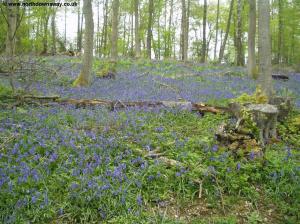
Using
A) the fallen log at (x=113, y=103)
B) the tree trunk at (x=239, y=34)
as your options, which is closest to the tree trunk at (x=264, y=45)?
the fallen log at (x=113, y=103)

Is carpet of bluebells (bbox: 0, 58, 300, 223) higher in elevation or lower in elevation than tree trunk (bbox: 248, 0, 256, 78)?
lower

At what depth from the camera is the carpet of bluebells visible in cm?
447

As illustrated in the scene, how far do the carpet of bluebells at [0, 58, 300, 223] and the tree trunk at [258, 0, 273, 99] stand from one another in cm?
185

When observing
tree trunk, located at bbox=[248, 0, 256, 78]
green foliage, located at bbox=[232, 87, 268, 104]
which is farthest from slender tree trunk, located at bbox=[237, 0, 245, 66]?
green foliage, located at bbox=[232, 87, 268, 104]

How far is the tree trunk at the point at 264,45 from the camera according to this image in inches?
334

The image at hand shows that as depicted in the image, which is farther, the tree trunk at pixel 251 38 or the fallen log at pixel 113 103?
the tree trunk at pixel 251 38

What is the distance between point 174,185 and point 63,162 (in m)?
1.95

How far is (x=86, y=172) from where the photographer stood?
→ 5.04 metres

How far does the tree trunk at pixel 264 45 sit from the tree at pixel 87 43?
6.42 metres

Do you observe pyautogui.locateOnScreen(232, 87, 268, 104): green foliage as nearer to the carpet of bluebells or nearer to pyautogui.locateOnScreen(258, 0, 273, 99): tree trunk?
pyautogui.locateOnScreen(258, 0, 273, 99): tree trunk

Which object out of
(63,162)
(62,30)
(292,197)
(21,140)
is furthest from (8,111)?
(62,30)

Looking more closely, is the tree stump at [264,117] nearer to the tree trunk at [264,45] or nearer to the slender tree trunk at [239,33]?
the tree trunk at [264,45]

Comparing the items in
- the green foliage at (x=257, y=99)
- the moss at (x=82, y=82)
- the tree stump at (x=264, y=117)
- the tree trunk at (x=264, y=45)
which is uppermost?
the tree trunk at (x=264, y=45)

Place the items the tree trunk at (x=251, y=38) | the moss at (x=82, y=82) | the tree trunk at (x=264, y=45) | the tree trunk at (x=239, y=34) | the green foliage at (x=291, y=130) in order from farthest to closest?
1. the tree trunk at (x=239, y=34)
2. the tree trunk at (x=251, y=38)
3. the moss at (x=82, y=82)
4. the tree trunk at (x=264, y=45)
5. the green foliage at (x=291, y=130)
